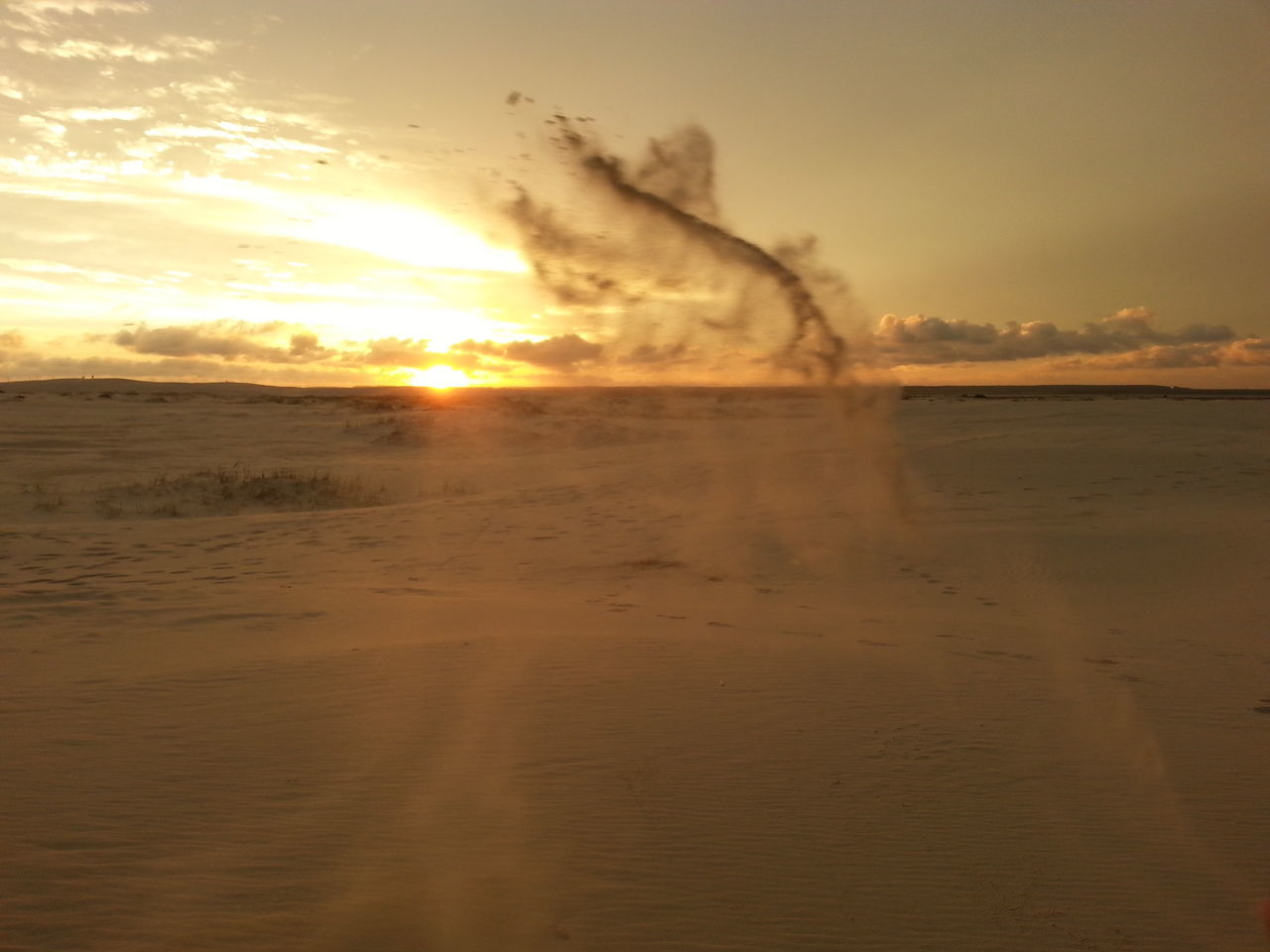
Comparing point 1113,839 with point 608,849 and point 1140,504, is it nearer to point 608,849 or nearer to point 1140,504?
point 608,849

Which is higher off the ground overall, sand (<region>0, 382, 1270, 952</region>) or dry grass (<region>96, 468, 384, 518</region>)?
sand (<region>0, 382, 1270, 952</region>)

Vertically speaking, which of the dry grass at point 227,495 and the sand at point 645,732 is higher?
the sand at point 645,732

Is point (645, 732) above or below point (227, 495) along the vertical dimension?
above

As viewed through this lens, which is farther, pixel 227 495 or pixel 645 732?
pixel 227 495

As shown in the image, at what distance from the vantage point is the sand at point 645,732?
4.00 meters

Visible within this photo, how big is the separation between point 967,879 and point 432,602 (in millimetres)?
6748

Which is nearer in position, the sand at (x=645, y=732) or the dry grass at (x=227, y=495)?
the sand at (x=645, y=732)

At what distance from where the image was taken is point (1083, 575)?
1164 cm

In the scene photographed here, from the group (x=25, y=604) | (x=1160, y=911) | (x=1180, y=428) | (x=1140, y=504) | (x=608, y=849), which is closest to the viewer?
(x=1160, y=911)

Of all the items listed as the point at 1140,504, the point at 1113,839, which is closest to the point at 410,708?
the point at 1113,839

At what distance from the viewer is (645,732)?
596 cm

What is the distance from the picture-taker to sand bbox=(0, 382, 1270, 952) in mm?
4004

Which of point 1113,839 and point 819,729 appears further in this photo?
point 819,729

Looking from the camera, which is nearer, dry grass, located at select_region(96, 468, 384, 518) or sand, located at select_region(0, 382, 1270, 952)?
sand, located at select_region(0, 382, 1270, 952)
